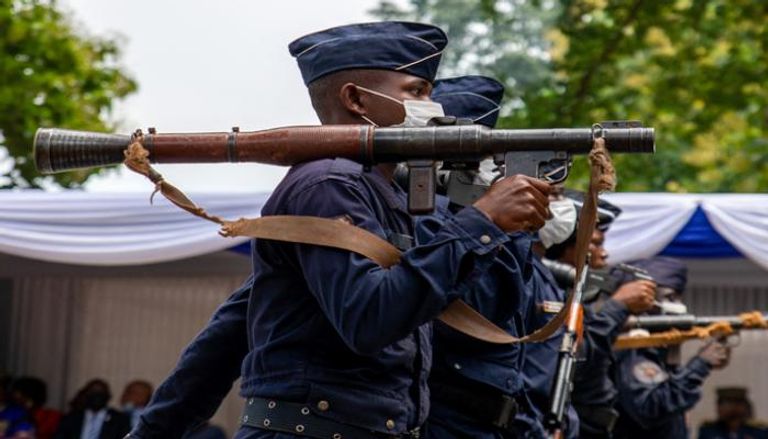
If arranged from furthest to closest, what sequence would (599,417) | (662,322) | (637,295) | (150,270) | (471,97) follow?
(150,270)
(662,322)
(599,417)
(637,295)
(471,97)

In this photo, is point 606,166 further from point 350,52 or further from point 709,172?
point 709,172

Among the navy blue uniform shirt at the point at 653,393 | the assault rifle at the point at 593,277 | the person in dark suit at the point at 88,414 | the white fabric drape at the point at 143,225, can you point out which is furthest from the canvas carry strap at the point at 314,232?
the person in dark suit at the point at 88,414

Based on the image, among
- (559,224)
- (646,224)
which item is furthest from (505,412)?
(646,224)

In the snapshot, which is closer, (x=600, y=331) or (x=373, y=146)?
(x=373, y=146)

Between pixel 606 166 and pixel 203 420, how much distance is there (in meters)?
1.66

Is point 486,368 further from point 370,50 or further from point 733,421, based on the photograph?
point 733,421

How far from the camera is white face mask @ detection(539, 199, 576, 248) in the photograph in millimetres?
6461

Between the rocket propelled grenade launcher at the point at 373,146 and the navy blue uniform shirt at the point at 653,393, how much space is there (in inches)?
186

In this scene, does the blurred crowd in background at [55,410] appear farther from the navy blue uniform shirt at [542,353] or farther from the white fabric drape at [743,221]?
the navy blue uniform shirt at [542,353]

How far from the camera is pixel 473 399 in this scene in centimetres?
503

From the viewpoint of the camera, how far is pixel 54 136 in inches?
146

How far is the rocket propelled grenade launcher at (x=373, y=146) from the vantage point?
362 centimetres

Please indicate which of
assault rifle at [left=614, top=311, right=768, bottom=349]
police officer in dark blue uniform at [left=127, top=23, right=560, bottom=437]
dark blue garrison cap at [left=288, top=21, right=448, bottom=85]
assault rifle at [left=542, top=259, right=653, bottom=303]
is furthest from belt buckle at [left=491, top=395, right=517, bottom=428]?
assault rifle at [left=614, top=311, right=768, bottom=349]

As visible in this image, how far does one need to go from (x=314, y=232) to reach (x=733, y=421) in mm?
8729
